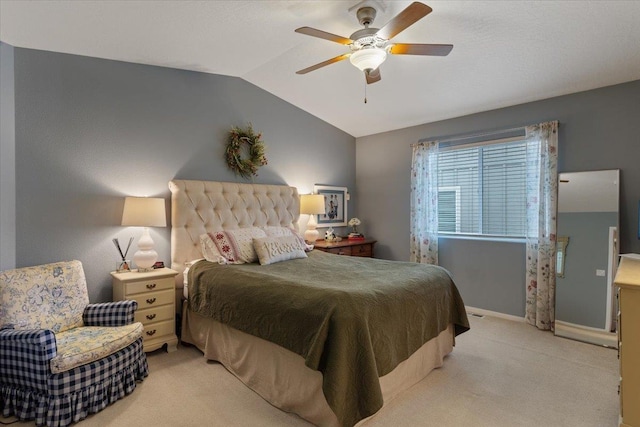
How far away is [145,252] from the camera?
3.16 m

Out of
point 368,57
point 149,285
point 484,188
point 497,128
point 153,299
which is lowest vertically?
point 153,299

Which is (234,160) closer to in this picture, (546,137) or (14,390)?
(14,390)

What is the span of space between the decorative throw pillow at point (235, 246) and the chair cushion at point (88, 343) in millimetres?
1001

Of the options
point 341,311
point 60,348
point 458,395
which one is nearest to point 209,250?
point 60,348

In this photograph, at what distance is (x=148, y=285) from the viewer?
3.02 metres

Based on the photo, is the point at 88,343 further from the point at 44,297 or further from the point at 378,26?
the point at 378,26

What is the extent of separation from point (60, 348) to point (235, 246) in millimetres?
1568

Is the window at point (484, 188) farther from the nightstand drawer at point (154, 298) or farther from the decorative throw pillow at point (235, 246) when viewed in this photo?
the nightstand drawer at point (154, 298)

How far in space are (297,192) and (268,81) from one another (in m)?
1.52

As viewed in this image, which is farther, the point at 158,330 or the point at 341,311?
the point at 158,330

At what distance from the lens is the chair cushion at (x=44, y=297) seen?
2.35m

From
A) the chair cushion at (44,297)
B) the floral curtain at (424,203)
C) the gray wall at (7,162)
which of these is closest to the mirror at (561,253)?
the floral curtain at (424,203)

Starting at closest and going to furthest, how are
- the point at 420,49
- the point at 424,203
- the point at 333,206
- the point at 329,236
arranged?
the point at 420,49
the point at 424,203
the point at 329,236
the point at 333,206

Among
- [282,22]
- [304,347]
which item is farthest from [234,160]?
[304,347]
